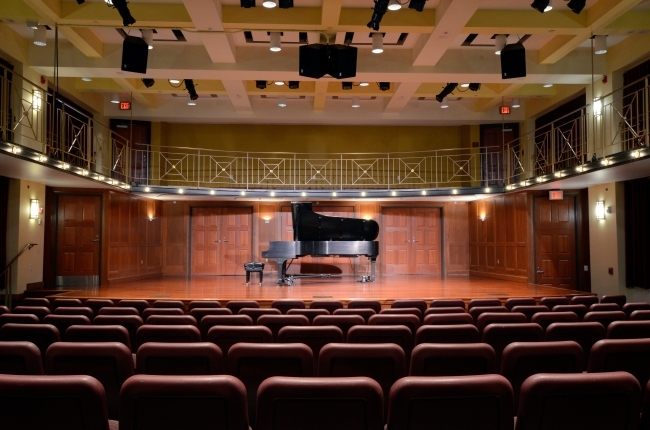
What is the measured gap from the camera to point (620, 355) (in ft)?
8.70

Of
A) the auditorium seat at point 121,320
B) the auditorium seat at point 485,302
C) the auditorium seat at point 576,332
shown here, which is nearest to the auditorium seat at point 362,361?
the auditorium seat at point 576,332

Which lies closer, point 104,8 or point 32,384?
point 32,384

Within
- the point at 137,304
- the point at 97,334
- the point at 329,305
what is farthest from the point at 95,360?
the point at 137,304

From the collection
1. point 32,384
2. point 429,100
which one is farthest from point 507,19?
point 32,384

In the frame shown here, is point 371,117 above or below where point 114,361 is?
above

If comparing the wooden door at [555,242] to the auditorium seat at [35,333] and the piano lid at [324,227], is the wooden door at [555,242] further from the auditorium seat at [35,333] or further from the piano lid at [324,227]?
the auditorium seat at [35,333]

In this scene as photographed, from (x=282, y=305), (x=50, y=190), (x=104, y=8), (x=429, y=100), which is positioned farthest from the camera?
(x=429, y=100)

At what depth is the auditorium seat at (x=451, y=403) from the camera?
165 cm

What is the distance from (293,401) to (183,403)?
1.21 feet

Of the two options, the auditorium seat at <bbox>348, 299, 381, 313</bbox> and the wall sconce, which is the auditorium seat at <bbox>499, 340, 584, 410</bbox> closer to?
A: the auditorium seat at <bbox>348, 299, 381, 313</bbox>

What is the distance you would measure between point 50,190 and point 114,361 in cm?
1066

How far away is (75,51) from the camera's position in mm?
10383

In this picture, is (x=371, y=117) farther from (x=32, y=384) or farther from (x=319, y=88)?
(x=32, y=384)

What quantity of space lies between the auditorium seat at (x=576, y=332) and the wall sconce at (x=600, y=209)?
8211mm
